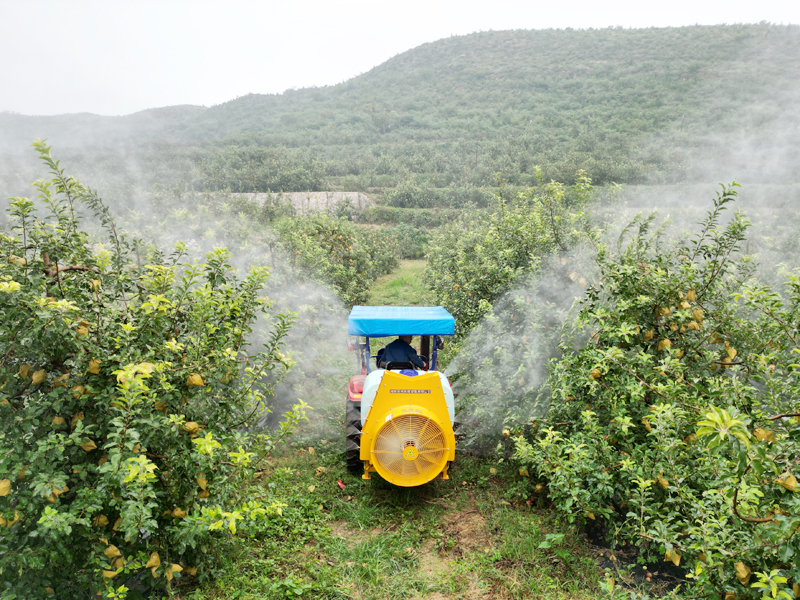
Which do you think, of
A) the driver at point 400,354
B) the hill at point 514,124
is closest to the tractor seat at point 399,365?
the driver at point 400,354

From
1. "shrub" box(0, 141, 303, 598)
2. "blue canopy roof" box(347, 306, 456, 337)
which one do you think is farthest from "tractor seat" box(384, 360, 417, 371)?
"shrub" box(0, 141, 303, 598)

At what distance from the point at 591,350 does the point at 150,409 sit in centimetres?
336

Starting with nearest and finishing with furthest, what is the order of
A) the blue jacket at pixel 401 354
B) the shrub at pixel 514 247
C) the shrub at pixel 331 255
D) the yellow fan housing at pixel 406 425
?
the yellow fan housing at pixel 406 425, the blue jacket at pixel 401 354, the shrub at pixel 514 247, the shrub at pixel 331 255

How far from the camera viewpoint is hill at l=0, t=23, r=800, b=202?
27234mm

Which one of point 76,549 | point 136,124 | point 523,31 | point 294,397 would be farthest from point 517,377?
point 523,31

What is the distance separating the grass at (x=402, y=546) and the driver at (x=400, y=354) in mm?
1436

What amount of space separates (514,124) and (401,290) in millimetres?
46903

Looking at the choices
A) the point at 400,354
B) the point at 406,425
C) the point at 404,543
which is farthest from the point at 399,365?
the point at 404,543

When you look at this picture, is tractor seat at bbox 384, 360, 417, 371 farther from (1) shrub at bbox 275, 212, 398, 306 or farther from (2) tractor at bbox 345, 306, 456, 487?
(1) shrub at bbox 275, 212, 398, 306

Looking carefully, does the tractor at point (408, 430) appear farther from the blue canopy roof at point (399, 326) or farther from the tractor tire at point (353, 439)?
the blue canopy roof at point (399, 326)

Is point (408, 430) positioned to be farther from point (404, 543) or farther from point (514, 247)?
point (514, 247)

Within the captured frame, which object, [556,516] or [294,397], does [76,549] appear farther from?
[294,397]

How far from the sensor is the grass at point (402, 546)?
3.42m

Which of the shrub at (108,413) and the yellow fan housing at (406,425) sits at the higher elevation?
the shrub at (108,413)
